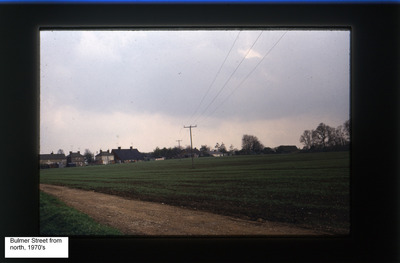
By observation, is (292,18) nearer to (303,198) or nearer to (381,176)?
(381,176)

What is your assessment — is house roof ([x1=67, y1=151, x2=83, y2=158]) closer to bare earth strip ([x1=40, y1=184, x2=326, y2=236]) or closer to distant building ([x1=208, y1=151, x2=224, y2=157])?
bare earth strip ([x1=40, y1=184, x2=326, y2=236])

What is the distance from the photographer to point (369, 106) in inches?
146

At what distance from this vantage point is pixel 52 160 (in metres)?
4.22

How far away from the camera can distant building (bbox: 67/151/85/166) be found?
Answer: 180 inches

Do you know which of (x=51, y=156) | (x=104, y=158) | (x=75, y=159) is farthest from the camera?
(x=104, y=158)

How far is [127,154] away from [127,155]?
0.09ft

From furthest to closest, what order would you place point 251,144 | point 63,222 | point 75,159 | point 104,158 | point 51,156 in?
point 104,158 < point 75,159 < point 251,144 < point 63,222 < point 51,156

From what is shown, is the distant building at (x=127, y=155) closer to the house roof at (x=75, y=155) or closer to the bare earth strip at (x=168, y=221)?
the house roof at (x=75, y=155)

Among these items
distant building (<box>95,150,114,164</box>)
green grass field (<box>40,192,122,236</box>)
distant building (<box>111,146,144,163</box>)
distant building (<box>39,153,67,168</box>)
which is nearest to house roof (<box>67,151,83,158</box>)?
distant building (<box>39,153,67,168</box>)

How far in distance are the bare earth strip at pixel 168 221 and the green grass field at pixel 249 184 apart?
175 mm

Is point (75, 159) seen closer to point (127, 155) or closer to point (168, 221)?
point (127, 155)

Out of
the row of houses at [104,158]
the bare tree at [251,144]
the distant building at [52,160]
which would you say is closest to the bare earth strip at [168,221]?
the distant building at [52,160]
